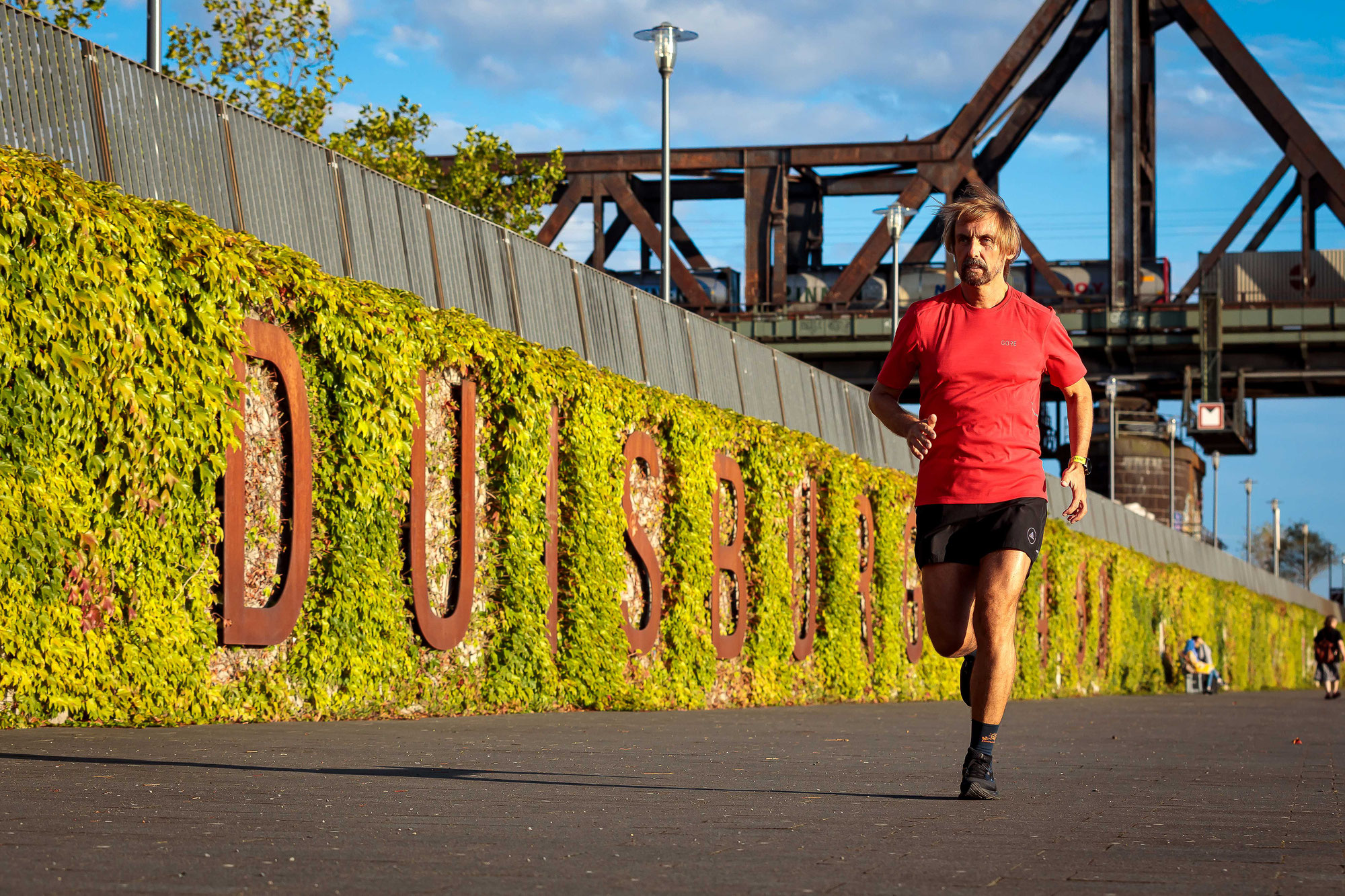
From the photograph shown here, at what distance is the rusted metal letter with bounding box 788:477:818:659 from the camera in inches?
687

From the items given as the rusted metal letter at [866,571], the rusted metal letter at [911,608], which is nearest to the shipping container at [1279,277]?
the rusted metal letter at [911,608]

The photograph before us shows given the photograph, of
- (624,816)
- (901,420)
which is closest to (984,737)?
(901,420)

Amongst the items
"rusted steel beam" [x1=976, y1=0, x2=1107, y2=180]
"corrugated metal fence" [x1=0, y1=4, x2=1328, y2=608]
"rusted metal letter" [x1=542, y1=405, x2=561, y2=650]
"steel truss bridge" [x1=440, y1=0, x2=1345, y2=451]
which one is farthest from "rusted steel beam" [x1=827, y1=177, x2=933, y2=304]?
"rusted metal letter" [x1=542, y1=405, x2=561, y2=650]

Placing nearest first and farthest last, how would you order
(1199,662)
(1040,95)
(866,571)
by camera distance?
(866,571) → (1199,662) → (1040,95)

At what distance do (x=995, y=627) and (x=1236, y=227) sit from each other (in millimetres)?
59256

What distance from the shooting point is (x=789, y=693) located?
672 inches

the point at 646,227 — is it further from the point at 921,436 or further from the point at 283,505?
the point at 921,436

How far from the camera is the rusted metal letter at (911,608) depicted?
21406mm


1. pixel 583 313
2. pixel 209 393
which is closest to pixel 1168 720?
pixel 583 313

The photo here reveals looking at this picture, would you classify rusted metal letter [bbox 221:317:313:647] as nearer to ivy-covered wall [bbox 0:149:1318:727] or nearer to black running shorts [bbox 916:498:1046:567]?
ivy-covered wall [bbox 0:149:1318:727]

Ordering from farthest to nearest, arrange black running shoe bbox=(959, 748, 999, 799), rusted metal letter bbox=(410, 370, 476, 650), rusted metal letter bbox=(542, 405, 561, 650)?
rusted metal letter bbox=(542, 405, 561, 650) → rusted metal letter bbox=(410, 370, 476, 650) → black running shoe bbox=(959, 748, 999, 799)

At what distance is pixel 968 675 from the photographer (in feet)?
19.1

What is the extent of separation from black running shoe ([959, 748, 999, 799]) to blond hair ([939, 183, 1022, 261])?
5.68 feet

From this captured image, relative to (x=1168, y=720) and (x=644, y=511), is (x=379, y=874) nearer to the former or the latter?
(x=644, y=511)
